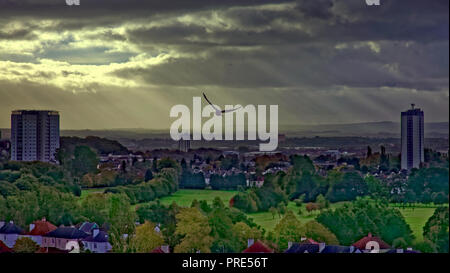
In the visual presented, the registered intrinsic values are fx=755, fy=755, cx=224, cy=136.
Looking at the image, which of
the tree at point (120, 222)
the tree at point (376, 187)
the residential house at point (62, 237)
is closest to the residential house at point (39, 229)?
the residential house at point (62, 237)

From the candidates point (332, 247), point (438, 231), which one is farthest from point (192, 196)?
point (438, 231)

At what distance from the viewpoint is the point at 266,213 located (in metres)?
13.2

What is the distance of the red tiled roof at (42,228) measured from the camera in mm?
12016

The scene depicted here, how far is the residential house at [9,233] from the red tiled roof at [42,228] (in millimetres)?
217

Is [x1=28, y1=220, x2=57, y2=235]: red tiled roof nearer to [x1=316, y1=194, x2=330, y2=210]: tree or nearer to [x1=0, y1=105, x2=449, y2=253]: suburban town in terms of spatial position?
[x1=0, y1=105, x2=449, y2=253]: suburban town

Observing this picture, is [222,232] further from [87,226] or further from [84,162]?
[84,162]

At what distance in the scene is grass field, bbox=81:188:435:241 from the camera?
12.7 metres

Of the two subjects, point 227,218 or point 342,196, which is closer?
point 227,218

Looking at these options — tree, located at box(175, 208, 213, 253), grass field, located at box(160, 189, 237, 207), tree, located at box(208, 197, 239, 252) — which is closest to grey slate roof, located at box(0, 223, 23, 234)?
grass field, located at box(160, 189, 237, 207)
